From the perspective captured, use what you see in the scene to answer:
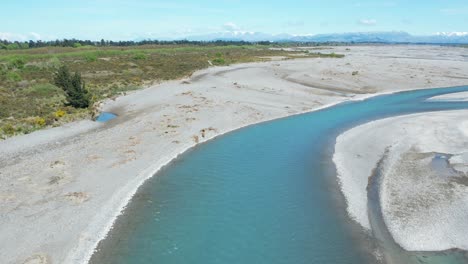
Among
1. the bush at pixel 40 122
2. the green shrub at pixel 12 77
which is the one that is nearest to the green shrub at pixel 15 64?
the green shrub at pixel 12 77

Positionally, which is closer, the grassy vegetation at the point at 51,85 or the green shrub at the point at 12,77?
the grassy vegetation at the point at 51,85

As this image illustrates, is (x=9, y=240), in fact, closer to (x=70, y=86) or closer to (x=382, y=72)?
(x=70, y=86)

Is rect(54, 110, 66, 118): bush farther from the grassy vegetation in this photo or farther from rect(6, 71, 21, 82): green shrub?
rect(6, 71, 21, 82): green shrub

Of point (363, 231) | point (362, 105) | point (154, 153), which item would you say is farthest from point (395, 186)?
point (362, 105)

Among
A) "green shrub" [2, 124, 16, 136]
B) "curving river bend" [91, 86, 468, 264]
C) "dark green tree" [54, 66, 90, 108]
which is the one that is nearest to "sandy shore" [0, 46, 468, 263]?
"curving river bend" [91, 86, 468, 264]

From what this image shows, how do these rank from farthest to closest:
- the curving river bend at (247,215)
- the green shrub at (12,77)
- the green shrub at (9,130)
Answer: the green shrub at (12,77)
the green shrub at (9,130)
the curving river bend at (247,215)

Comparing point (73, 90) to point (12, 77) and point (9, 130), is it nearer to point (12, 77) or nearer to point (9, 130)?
point (9, 130)

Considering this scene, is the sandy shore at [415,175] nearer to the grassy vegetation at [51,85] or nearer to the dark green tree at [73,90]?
the grassy vegetation at [51,85]

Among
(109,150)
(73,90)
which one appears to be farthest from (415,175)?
(73,90)
